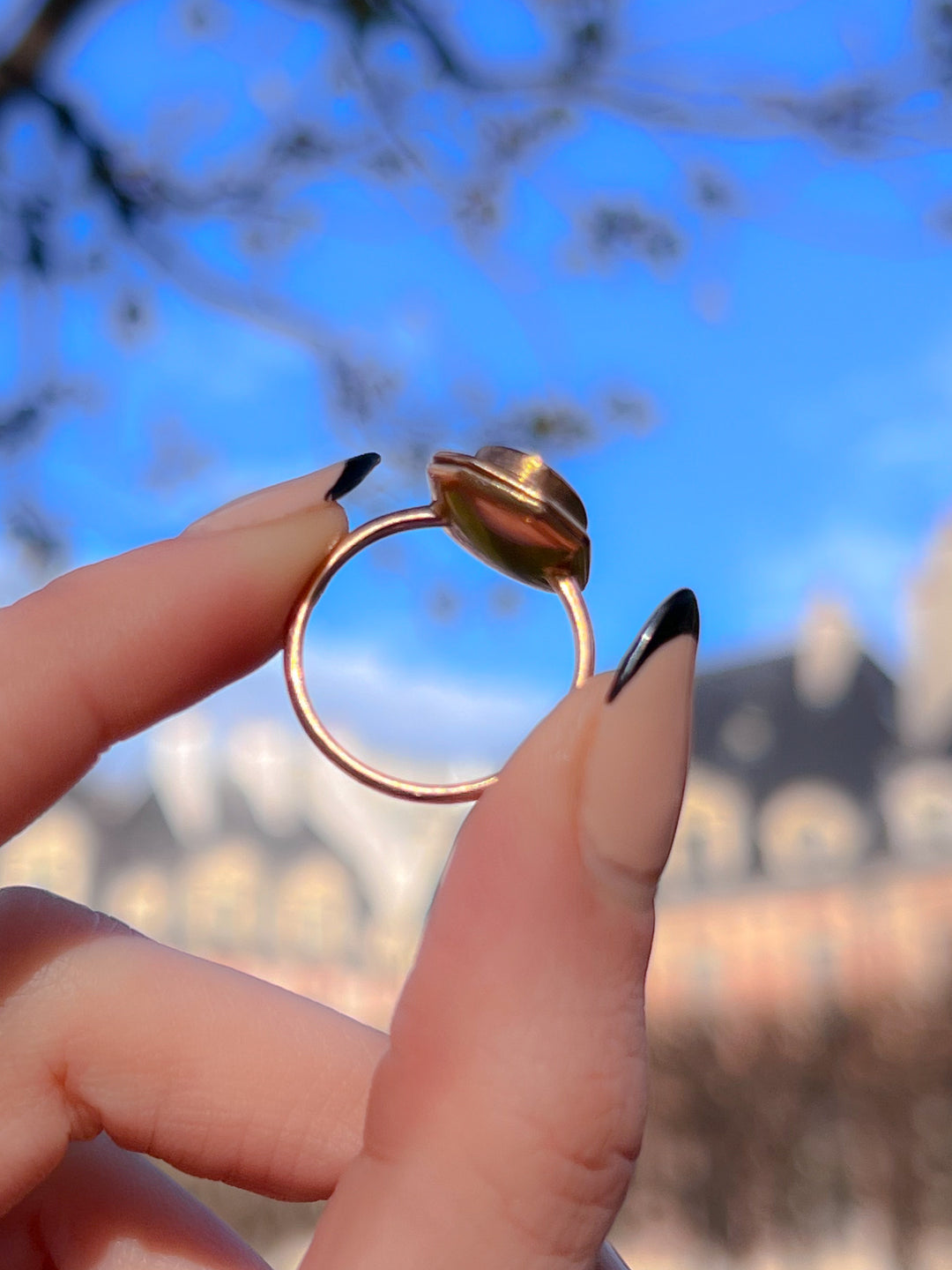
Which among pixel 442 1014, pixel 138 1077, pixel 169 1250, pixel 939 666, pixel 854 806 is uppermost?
pixel 442 1014

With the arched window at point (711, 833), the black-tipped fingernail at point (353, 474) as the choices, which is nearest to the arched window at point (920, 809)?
the arched window at point (711, 833)

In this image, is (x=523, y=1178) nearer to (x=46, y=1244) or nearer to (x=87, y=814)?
(x=46, y=1244)

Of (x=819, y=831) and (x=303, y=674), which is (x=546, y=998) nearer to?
(x=303, y=674)

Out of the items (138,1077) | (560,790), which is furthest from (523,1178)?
(138,1077)

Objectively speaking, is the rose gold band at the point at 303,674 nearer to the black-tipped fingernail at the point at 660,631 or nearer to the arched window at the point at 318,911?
the black-tipped fingernail at the point at 660,631

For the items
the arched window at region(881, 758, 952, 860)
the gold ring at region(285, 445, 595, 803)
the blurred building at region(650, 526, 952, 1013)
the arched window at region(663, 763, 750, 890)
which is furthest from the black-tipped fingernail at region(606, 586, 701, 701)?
the arched window at region(881, 758, 952, 860)

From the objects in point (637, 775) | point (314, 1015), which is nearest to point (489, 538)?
point (637, 775)

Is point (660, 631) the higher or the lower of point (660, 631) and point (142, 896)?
the higher

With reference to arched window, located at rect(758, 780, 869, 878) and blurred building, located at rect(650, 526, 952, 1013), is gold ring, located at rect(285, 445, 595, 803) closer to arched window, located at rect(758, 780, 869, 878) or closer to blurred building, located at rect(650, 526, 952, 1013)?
blurred building, located at rect(650, 526, 952, 1013)
